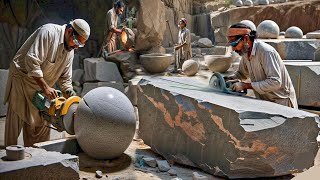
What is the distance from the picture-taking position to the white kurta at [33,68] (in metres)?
4.54

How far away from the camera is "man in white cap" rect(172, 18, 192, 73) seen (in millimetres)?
10922

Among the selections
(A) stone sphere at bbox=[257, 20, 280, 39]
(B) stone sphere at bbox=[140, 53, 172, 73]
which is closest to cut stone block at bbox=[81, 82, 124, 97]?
(B) stone sphere at bbox=[140, 53, 172, 73]

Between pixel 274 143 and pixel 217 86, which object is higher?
pixel 217 86

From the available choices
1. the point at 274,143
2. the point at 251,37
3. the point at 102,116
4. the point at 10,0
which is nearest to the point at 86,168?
the point at 102,116

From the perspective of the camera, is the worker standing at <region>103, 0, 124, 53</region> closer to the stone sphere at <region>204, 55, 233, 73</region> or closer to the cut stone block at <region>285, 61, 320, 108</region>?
the stone sphere at <region>204, 55, 233, 73</region>

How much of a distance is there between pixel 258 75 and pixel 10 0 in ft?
47.2

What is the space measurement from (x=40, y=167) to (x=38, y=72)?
157 centimetres

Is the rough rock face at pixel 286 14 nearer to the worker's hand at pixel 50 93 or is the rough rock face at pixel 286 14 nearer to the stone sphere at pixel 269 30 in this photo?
the stone sphere at pixel 269 30

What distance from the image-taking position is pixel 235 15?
1302cm

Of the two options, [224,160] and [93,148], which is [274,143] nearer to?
[224,160]

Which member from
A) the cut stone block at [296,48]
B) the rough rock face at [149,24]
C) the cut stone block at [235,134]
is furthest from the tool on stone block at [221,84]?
the rough rock face at [149,24]

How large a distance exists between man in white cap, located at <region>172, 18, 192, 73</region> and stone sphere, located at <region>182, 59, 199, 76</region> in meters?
0.57

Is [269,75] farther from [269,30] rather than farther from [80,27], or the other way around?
[269,30]

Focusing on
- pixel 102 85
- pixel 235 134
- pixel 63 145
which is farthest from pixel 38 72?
pixel 102 85
